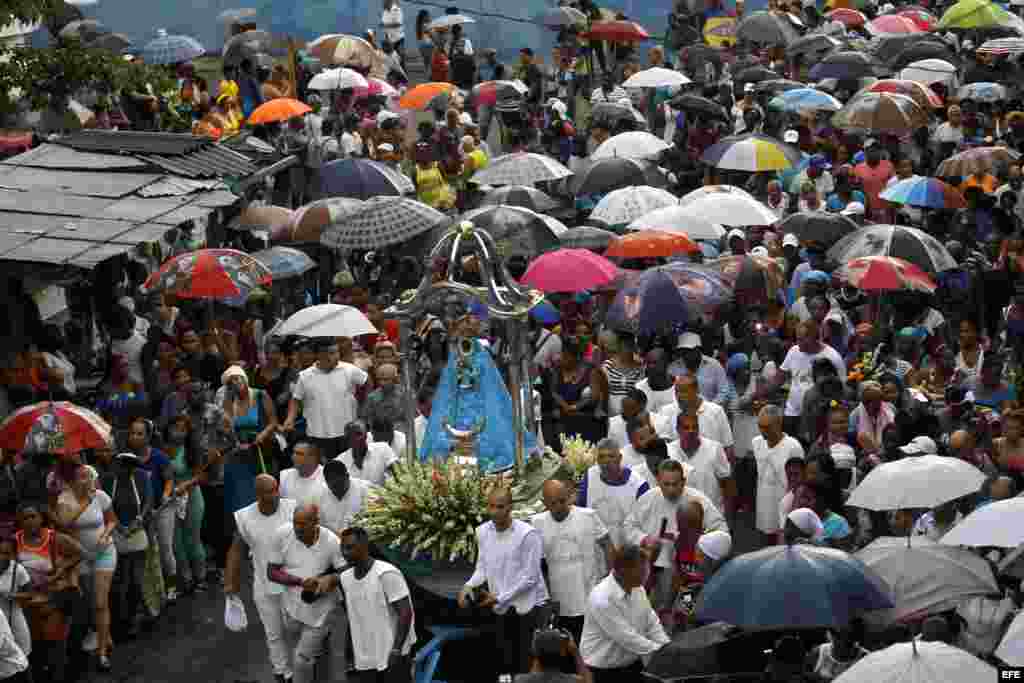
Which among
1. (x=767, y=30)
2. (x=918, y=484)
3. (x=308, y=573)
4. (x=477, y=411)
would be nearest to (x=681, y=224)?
→ (x=477, y=411)

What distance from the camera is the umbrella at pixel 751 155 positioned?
23.1m

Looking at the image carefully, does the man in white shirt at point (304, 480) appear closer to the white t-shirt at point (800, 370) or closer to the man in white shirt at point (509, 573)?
the man in white shirt at point (509, 573)

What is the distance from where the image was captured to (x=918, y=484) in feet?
42.6

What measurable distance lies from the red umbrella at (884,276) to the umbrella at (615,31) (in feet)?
52.4

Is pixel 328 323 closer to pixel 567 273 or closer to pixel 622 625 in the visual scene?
pixel 567 273

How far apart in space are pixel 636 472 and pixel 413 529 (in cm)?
159

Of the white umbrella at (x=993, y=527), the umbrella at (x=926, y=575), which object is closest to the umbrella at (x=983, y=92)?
the white umbrella at (x=993, y=527)

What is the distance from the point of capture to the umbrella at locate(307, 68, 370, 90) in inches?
1101

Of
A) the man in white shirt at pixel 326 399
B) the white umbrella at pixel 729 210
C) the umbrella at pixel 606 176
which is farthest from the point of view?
the umbrella at pixel 606 176

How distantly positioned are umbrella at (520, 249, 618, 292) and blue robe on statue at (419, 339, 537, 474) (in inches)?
128

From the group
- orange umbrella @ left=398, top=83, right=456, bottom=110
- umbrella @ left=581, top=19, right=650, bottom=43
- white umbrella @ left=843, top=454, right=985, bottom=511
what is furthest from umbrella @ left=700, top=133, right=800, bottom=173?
white umbrella @ left=843, top=454, right=985, bottom=511

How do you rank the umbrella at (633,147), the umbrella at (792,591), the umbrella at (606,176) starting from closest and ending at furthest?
1. the umbrella at (792,591)
2. the umbrella at (606,176)
3. the umbrella at (633,147)

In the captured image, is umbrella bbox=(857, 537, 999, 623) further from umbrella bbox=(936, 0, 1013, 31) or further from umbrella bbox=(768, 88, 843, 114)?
umbrella bbox=(936, 0, 1013, 31)

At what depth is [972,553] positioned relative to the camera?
12055 millimetres
